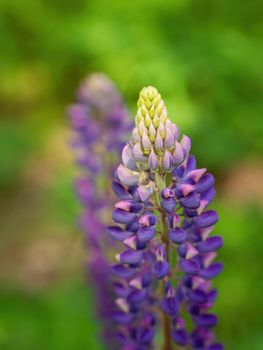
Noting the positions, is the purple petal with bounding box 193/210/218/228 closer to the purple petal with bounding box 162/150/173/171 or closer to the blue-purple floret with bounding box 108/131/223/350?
the blue-purple floret with bounding box 108/131/223/350

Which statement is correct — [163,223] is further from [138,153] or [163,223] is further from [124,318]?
[124,318]

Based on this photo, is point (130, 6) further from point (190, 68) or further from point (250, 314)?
point (250, 314)

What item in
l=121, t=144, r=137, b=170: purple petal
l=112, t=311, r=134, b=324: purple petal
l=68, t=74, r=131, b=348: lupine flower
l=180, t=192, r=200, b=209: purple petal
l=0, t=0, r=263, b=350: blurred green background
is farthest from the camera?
l=0, t=0, r=263, b=350: blurred green background

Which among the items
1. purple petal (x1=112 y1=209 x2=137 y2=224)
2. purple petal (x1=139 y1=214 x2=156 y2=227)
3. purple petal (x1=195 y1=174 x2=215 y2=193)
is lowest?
purple petal (x1=139 y1=214 x2=156 y2=227)

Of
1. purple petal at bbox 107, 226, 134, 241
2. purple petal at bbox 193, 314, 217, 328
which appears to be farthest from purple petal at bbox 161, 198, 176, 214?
purple petal at bbox 193, 314, 217, 328

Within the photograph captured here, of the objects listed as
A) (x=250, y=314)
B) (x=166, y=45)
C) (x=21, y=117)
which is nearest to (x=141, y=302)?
(x=250, y=314)

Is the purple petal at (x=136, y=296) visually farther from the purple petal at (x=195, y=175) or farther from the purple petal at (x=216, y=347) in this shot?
the purple petal at (x=195, y=175)

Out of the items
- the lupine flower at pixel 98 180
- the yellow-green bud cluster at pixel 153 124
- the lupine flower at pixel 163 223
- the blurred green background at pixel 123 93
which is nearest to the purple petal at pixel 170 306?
the lupine flower at pixel 163 223
